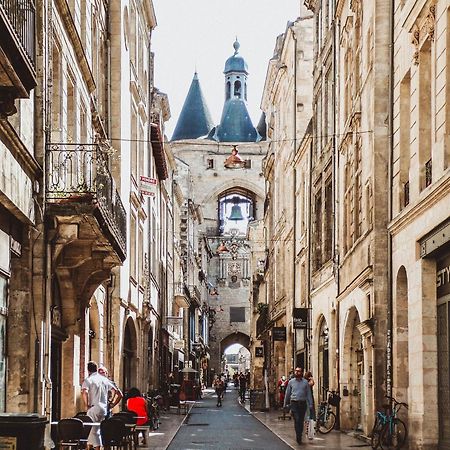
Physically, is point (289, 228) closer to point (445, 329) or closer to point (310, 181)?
point (310, 181)

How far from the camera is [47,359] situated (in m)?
18.5

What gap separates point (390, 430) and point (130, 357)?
52.2 ft

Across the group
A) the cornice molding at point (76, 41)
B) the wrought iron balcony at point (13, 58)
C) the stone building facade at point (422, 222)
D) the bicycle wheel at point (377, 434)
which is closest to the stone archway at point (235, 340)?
the cornice molding at point (76, 41)

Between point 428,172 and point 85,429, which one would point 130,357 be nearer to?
point 428,172

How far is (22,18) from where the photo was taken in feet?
45.2

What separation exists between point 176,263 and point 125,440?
4836 cm

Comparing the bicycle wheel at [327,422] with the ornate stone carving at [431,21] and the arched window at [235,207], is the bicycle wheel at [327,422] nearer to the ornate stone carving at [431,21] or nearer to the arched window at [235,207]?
the ornate stone carving at [431,21]

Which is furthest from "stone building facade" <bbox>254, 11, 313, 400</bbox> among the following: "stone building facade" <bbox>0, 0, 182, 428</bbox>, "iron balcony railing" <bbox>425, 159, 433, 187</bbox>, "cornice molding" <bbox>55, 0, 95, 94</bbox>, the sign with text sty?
"iron balcony railing" <bbox>425, 159, 433, 187</bbox>

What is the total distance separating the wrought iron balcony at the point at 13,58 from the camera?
11102 millimetres

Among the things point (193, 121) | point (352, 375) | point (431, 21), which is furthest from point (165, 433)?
point (193, 121)

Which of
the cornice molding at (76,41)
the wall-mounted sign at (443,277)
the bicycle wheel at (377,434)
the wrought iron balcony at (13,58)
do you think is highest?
the cornice molding at (76,41)

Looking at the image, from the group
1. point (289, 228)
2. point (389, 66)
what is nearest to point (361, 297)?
point (389, 66)

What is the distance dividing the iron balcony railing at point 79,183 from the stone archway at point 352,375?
27.0 ft

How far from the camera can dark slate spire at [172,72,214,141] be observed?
401 feet
